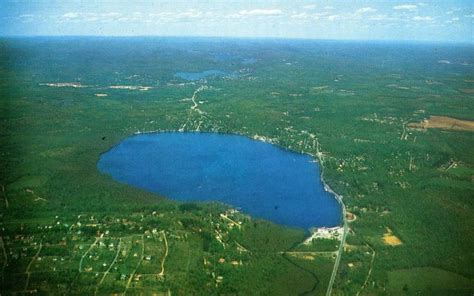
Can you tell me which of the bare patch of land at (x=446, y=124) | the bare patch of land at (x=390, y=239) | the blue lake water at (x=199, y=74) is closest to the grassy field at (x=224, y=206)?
the bare patch of land at (x=390, y=239)

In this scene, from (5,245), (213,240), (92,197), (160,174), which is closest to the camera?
(5,245)

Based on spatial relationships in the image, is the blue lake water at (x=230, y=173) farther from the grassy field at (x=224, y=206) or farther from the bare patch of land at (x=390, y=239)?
the bare patch of land at (x=390, y=239)

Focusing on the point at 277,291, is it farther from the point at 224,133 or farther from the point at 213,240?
the point at 224,133

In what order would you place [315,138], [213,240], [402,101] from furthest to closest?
[402,101]
[315,138]
[213,240]

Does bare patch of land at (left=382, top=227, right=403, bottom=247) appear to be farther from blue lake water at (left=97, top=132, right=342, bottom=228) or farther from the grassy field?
blue lake water at (left=97, top=132, right=342, bottom=228)

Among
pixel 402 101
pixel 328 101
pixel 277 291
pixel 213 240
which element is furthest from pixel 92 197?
pixel 402 101

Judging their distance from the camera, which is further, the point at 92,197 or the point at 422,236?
the point at 92,197

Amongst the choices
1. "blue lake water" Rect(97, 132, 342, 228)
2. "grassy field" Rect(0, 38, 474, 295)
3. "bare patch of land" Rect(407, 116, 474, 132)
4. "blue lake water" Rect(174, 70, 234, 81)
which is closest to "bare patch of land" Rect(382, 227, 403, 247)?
"grassy field" Rect(0, 38, 474, 295)
